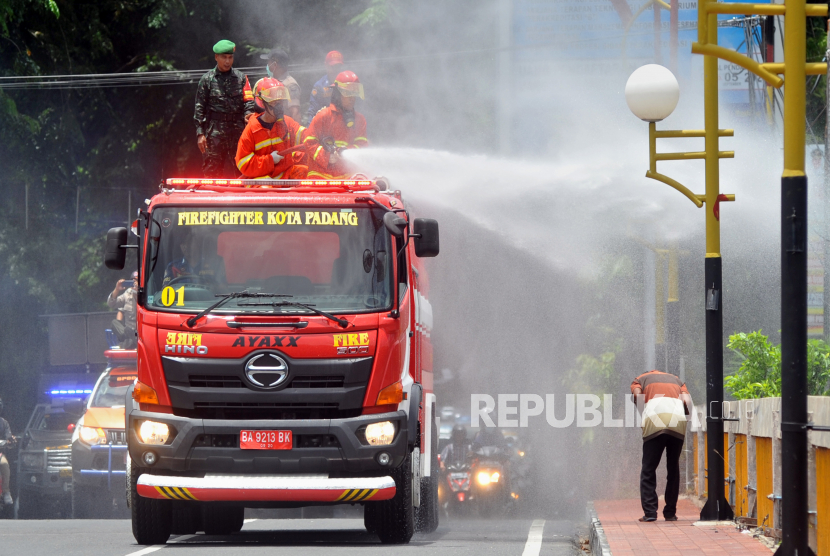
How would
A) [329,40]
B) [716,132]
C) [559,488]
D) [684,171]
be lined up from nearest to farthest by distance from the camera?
[716,132]
[684,171]
[559,488]
[329,40]

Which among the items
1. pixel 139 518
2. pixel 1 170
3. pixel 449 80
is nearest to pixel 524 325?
pixel 449 80

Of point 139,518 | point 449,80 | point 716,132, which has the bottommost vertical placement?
point 139,518

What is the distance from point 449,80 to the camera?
2636 centimetres

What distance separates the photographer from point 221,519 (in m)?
13.0

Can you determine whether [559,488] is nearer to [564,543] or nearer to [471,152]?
[471,152]

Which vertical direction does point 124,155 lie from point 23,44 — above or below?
below

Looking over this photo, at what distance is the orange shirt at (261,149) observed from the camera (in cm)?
1199

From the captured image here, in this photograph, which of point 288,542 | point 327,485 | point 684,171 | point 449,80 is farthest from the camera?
point 449,80

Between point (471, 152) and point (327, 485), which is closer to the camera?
point (327, 485)

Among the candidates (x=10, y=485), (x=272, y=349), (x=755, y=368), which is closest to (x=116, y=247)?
(x=272, y=349)

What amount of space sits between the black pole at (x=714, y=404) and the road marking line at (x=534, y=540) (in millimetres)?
1560

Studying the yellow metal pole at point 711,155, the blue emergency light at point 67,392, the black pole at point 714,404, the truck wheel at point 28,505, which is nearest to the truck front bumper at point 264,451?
the black pole at point 714,404

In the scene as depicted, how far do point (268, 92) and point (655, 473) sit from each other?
16.7 feet

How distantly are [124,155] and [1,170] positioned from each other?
7.83 feet
